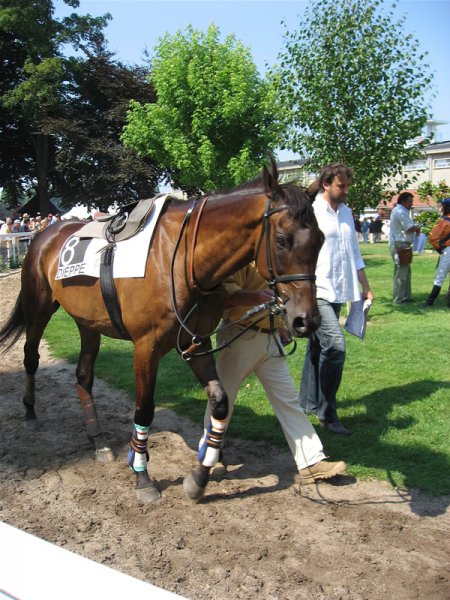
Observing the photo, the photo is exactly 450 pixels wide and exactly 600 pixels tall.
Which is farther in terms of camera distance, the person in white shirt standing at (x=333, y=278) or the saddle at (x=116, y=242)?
the person in white shirt standing at (x=333, y=278)

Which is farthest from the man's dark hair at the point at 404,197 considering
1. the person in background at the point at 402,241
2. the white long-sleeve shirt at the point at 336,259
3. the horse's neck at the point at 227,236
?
the horse's neck at the point at 227,236

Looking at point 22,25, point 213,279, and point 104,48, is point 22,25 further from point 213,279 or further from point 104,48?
point 213,279

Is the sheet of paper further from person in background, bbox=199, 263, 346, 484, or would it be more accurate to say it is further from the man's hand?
person in background, bbox=199, 263, 346, 484

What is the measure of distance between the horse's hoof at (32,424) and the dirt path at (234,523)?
0.55 ft

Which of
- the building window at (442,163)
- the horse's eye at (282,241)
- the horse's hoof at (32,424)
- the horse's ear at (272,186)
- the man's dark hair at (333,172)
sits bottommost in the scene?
the horse's hoof at (32,424)

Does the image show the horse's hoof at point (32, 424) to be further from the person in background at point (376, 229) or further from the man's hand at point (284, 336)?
the person in background at point (376, 229)

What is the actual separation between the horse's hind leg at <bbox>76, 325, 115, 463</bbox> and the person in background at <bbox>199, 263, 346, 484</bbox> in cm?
108

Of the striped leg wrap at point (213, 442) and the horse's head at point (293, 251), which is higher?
the horse's head at point (293, 251)

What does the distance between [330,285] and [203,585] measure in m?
2.65

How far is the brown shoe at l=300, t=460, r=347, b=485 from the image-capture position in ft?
12.8

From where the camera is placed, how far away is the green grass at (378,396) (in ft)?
14.1

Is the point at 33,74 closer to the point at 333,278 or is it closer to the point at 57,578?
the point at 333,278

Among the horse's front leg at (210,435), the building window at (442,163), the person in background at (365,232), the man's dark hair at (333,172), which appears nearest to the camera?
the horse's front leg at (210,435)

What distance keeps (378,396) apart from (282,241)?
3.20 meters
